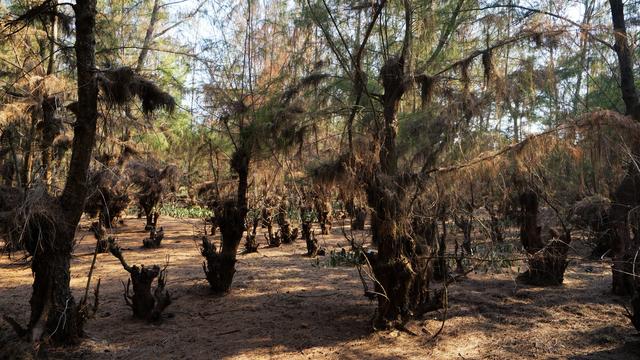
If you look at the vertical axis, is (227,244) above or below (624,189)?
below

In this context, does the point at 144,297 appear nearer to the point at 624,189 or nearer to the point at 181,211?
the point at 624,189

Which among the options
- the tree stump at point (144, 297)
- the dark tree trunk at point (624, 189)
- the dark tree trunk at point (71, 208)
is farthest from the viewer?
the dark tree trunk at point (624, 189)

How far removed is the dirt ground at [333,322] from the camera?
5234mm

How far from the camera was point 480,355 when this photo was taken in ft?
16.8

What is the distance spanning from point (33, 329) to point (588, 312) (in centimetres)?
697

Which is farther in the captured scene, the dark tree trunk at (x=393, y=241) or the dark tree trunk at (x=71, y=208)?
the dark tree trunk at (x=393, y=241)

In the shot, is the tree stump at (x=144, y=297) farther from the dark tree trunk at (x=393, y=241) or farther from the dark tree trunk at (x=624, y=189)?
the dark tree trunk at (x=624, y=189)

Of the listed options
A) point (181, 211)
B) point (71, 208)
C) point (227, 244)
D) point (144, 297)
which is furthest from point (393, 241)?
point (181, 211)

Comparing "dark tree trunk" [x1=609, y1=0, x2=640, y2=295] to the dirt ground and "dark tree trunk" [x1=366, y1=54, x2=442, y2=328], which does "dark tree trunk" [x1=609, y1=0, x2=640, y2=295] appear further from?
"dark tree trunk" [x1=366, y1=54, x2=442, y2=328]

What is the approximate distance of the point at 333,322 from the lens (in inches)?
239

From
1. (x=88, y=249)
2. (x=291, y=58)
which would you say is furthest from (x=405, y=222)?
(x=88, y=249)

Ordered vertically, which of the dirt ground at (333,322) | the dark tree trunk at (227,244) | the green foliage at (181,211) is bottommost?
the dirt ground at (333,322)

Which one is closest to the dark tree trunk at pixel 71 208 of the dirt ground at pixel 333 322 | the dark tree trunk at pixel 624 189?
the dirt ground at pixel 333 322

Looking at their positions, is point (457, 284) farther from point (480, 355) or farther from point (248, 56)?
point (248, 56)
